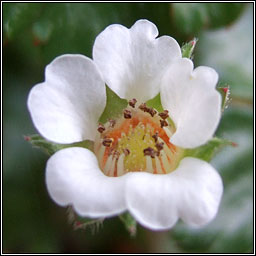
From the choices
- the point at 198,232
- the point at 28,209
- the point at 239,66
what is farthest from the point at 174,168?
the point at 239,66

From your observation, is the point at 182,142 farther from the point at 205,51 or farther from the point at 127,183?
the point at 205,51

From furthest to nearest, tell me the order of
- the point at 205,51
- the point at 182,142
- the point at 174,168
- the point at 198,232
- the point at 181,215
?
the point at 205,51 → the point at 198,232 → the point at 174,168 → the point at 182,142 → the point at 181,215

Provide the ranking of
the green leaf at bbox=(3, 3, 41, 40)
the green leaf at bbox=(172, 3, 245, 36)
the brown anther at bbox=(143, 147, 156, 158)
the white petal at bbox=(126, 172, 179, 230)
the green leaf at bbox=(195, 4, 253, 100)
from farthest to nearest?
the green leaf at bbox=(195, 4, 253, 100) → the green leaf at bbox=(172, 3, 245, 36) → the green leaf at bbox=(3, 3, 41, 40) → the brown anther at bbox=(143, 147, 156, 158) → the white petal at bbox=(126, 172, 179, 230)

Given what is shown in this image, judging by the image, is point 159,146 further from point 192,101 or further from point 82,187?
point 82,187

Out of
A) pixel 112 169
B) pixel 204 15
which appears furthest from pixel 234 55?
pixel 112 169

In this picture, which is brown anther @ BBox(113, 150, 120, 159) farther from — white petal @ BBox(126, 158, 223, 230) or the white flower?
white petal @ BBox(126, 158, 223, 230)

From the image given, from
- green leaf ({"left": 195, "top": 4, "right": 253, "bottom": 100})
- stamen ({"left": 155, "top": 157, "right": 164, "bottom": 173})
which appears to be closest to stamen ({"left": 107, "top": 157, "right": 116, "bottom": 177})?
stamen ({"left": 155, "top": 157, "right": 164, "bottom": 173})

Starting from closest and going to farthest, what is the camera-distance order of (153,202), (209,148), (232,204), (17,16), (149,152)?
(153,202) → (209,148) → (149,152) → (17,16) → (232,204)
